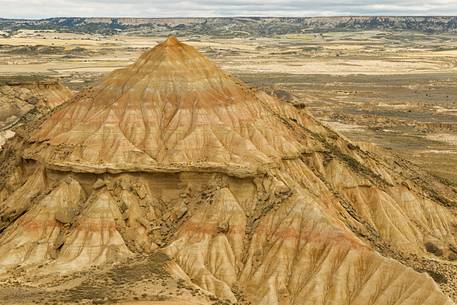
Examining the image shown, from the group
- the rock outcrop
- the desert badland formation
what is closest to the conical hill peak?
the desert badland formation

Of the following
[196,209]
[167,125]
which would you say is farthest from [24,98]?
[196,209]

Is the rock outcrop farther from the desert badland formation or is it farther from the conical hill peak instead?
the conical hill peak

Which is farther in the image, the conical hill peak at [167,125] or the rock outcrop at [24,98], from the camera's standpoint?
the rock outcrop at [24,98]

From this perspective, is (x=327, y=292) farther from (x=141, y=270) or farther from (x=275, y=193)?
(x=141, y=270)

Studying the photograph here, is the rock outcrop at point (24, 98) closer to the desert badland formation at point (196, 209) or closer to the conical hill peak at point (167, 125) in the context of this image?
the desert badland formation at point (196, 209)

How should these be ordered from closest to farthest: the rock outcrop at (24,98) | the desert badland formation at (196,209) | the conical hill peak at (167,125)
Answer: the desert badland formation at (196,209)
the conical hill peak at (167,125)
the rock outcrop at (24,98)

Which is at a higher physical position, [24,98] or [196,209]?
[196,209]

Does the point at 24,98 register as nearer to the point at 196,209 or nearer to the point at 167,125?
the point at 167,125

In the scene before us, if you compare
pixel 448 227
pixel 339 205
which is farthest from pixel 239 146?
pixel 448 227

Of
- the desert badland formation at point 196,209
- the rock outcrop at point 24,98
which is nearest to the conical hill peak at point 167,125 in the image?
the desert badland formation at point 196,209

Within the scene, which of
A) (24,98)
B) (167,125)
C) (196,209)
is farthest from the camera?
(24,98)
